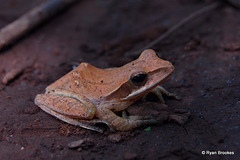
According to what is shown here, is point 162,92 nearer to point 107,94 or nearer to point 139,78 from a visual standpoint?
point 139,78

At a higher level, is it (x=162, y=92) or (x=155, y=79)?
(x=155, y=79)

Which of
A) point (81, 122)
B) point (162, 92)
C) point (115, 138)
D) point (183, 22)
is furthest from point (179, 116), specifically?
point (183, 22)

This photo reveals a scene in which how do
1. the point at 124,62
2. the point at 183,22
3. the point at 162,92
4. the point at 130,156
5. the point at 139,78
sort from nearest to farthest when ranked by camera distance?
1. the point at 130,156
2. the point at 139,78
3. the point at 162,92
4. the point at 124,62
5. the point at 183,22

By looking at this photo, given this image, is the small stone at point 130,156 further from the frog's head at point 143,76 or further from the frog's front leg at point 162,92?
the frog's front leg at point 162,92

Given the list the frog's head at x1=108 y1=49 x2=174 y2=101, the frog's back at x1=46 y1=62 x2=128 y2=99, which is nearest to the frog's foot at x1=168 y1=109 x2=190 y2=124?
the frog's head at x1=108 y1=49 x2=174 y2=101

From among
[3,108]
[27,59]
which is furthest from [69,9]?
[3,108]

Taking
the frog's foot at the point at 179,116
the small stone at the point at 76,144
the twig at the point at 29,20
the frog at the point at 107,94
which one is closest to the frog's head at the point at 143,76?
the frog at the point at 107,94
